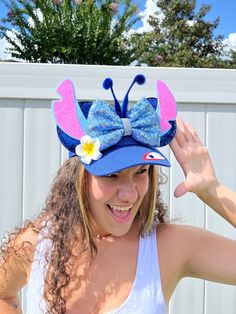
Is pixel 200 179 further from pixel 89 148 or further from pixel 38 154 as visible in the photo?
pixel 38 154

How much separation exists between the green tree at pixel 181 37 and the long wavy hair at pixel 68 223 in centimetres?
1819

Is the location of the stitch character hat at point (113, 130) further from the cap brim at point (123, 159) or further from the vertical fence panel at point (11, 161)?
the vertical fence panel at point (11, 161)

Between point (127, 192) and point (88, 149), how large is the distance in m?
0.14

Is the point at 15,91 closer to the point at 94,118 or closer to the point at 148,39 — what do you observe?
the point at 94,118

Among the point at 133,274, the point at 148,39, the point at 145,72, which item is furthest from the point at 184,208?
the point at 148,39

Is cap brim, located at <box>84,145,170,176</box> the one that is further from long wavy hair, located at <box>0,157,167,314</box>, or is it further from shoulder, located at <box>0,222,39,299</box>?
shoulder, located at <box>0,222,39,299</box>

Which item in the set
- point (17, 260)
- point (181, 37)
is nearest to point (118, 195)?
point (17, 260)

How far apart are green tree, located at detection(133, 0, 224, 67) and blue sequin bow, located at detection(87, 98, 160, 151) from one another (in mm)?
18308

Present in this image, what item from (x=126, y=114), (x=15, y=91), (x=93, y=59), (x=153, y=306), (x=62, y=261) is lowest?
(x=153, y=306)

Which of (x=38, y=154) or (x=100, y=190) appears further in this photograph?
(x=38, y=154)

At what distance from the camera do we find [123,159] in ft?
3.65

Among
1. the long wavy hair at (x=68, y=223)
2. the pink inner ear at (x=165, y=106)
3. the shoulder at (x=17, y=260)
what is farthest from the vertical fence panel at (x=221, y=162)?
the shoulder at (x=17, y=260)

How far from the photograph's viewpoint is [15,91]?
1878 millimetres

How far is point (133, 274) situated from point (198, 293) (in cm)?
79
